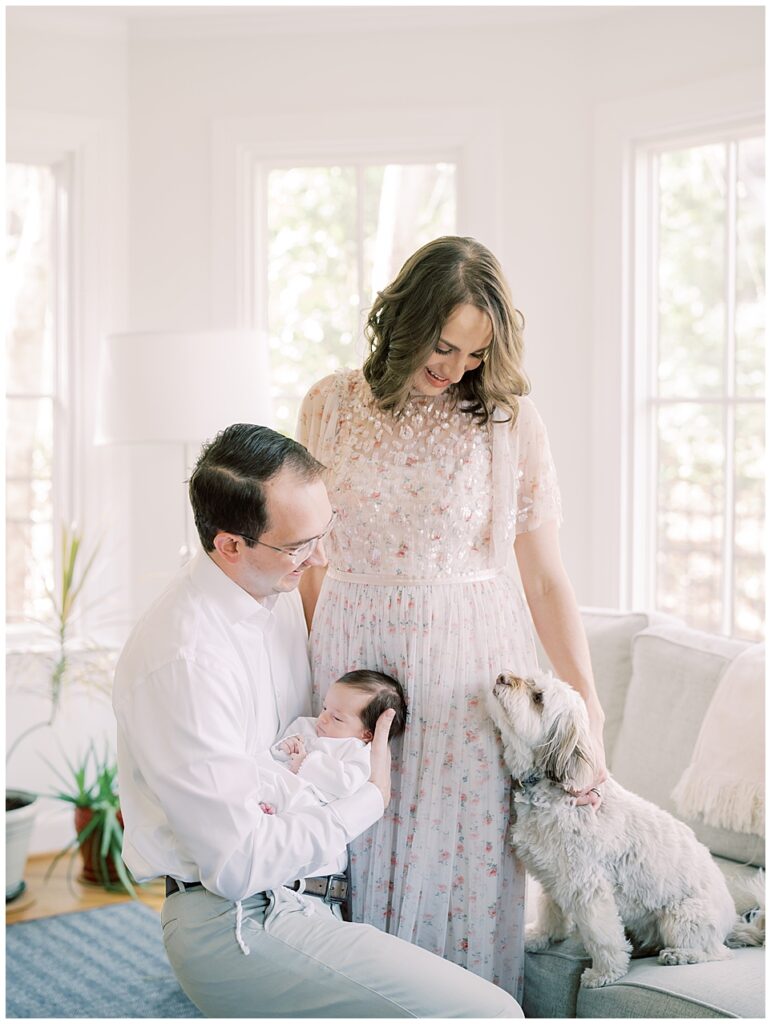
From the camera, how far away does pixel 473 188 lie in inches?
145

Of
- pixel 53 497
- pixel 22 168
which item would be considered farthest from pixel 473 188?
pixel 53 497

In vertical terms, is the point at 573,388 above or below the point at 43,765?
above

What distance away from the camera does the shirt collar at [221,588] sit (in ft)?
5.08

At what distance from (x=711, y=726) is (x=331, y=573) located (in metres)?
0.95

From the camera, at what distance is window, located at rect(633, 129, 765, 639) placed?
11.3 feet

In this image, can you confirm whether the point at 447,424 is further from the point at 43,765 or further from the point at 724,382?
the point at 43,765

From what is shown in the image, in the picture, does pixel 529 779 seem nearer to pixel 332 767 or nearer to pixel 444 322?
pixel 332 767

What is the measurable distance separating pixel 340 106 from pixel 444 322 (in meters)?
2.28

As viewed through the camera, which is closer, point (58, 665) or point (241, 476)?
point (241, 476)

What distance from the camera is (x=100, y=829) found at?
3.46 metres

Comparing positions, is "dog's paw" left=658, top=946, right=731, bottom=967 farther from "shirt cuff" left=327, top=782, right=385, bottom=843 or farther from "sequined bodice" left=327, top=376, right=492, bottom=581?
"sequined bodice" left=327, top=376, right=492, bottom=581

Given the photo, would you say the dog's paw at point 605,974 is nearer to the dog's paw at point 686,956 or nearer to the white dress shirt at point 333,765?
the dog's paw at point 686,956

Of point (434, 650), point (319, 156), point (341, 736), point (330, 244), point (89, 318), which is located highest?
point (319, 156)

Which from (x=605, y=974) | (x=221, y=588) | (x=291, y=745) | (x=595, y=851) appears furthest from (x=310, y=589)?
(x=605, y=974)
